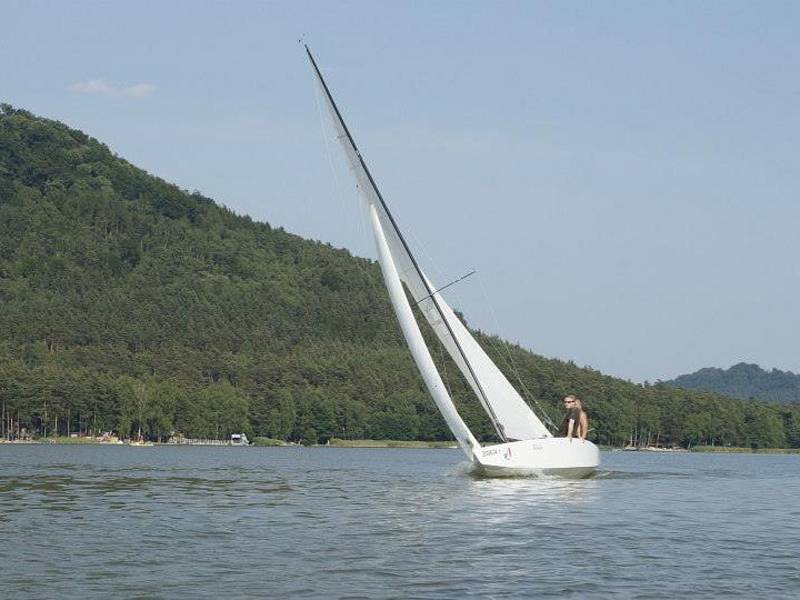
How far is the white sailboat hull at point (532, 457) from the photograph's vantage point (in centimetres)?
4891

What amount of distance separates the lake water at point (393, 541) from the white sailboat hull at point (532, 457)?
0.58m

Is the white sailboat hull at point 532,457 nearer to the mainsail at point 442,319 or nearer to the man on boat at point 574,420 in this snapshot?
the man on boat at point 574,420

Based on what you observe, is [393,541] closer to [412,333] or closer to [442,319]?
[412,333]

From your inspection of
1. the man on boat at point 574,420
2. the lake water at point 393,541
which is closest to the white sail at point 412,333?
the lake water at point 393,541

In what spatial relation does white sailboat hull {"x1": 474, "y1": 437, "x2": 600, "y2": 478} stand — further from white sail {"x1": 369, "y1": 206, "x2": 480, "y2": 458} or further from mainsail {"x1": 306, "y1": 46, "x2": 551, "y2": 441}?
mainsail {"x1": 306, "y1": 46, "x2": 551, "y2": 441}

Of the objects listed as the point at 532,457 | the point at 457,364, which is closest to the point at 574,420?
the point at 532,457

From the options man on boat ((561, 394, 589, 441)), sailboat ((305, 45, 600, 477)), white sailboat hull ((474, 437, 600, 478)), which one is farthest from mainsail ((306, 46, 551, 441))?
white sailboat hull ((474, 437, 600, 478))

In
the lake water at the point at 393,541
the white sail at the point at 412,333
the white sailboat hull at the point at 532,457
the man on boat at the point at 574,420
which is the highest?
the white sail at the point at 412,333

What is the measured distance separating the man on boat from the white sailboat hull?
1.74ft

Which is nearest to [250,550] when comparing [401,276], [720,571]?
[720,571]

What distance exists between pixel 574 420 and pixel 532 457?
255 centimetres

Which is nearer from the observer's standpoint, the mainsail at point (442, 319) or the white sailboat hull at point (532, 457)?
the white sailboat hull at point (532, 457)

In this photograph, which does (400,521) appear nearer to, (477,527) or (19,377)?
(477,527)

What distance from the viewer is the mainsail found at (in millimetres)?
50625
